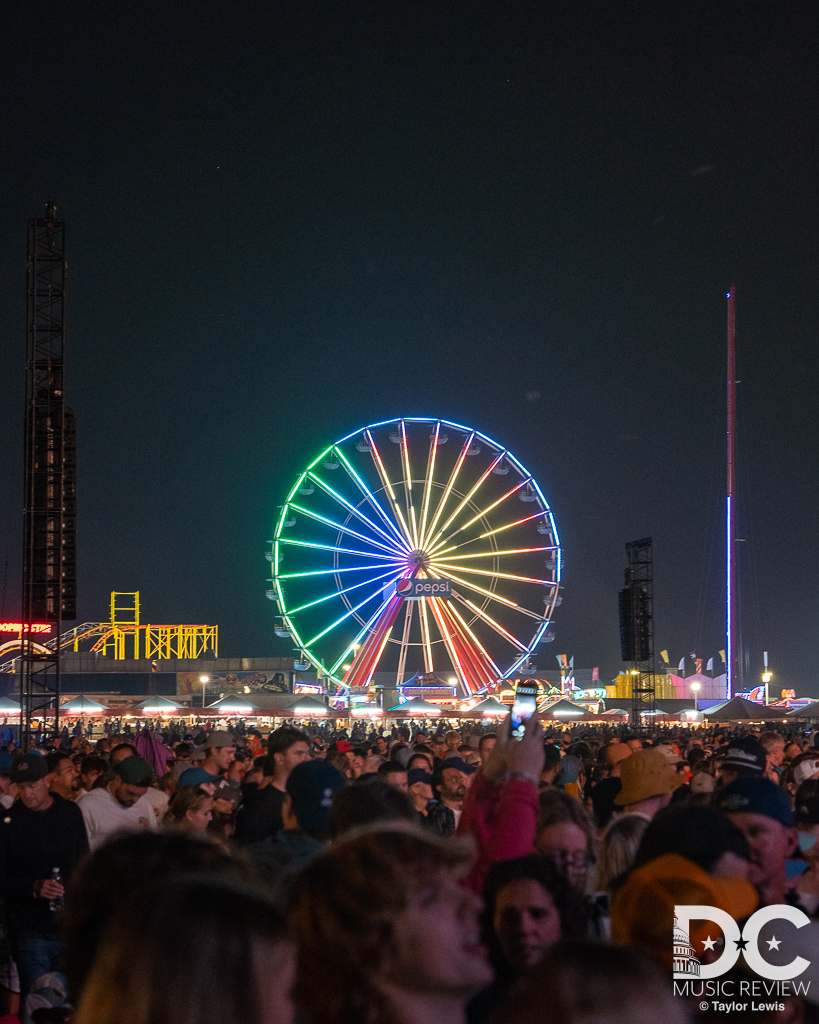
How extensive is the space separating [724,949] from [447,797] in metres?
6.43

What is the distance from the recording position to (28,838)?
20.9 ft

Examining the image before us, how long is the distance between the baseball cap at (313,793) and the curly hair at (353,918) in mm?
2548

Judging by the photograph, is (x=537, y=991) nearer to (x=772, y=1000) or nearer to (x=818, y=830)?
(x=772, y=1000)

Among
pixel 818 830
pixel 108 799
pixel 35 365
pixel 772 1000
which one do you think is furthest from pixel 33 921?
pixel 35 365

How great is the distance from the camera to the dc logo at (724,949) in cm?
270

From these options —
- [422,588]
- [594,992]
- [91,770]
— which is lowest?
[91,770]

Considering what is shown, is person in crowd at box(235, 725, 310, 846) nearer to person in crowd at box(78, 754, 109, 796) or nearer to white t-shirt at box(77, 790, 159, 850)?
white t-shirt at box(77, 790, 159, 850)

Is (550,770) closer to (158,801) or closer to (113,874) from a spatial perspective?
(158,801)

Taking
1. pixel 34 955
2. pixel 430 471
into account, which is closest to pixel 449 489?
pixel 430 471

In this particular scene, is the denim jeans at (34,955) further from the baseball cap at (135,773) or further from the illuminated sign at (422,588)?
the illuminated sign at (422,588)

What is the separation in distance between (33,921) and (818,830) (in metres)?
4.14

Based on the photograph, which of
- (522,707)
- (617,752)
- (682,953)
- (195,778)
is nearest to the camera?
(682,953)

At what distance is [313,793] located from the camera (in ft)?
16.0

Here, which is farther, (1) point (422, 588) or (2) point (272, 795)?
(1) point (422, 588)
